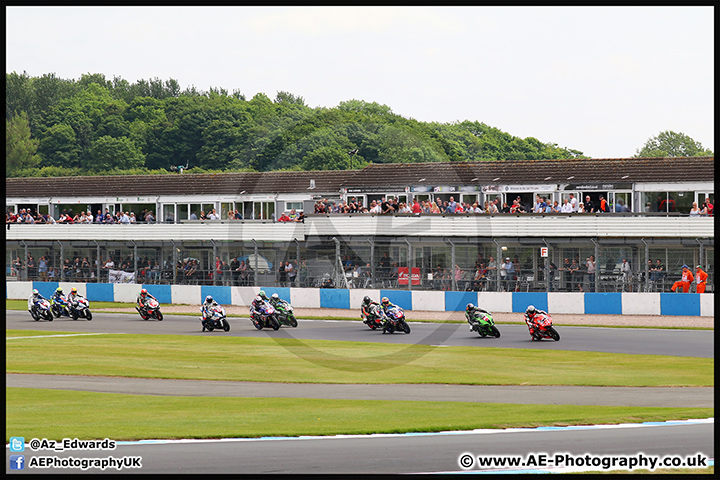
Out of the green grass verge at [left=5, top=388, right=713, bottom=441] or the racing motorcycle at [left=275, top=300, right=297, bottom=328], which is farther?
the racing motorcycle at [left=275, top=300, right=297, bottom=328]

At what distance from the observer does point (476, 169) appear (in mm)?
45344

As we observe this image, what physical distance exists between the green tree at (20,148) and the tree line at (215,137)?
14cm

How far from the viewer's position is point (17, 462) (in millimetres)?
9805

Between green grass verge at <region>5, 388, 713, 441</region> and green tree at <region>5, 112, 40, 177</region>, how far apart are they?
4192 inches

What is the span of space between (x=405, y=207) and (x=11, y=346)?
68.5ft

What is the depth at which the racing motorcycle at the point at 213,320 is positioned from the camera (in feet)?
95.5

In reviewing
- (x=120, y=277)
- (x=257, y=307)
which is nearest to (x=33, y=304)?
(x=257, y=307)

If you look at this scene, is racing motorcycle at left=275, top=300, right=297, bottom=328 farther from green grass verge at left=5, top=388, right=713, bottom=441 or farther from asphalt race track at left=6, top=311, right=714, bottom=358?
green grass verge at left=5, top=388, right=713, bottom=441

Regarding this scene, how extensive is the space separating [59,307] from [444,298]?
15.6 meters

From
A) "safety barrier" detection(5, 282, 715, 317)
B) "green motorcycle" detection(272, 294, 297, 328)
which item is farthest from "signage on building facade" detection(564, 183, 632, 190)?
"green motorcycle" detection(272, 294, 297, 328)

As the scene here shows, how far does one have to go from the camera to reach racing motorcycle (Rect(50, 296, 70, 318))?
34.0 metres

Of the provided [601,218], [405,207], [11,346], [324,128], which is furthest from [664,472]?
[324,128]

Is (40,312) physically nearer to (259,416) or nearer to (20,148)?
(259,416)

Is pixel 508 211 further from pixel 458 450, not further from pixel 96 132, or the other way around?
pixel 96 132
